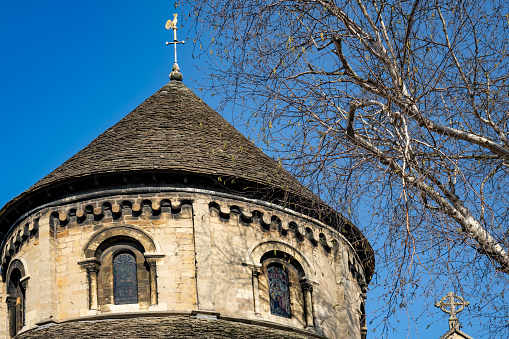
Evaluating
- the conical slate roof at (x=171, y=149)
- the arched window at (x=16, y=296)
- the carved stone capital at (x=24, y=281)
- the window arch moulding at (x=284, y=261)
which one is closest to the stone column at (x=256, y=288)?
the window arch moulding at (x=284, y=261)

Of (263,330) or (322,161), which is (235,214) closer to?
(263,330)

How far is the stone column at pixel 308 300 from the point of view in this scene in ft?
70.3

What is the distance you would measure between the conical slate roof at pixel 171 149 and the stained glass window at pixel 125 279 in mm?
1854

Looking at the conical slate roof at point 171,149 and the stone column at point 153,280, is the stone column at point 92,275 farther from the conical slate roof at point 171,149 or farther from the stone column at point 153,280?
the conical slate roof at point 171,149

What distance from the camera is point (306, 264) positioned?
22.0 m

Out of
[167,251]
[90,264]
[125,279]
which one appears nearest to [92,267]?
[90,264]

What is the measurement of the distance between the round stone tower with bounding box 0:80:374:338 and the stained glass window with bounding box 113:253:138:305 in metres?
0.02

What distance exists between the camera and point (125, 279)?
20.6 meters

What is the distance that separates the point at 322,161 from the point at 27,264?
11164mm

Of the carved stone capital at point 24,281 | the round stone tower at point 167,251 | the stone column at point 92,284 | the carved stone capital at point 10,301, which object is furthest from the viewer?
the carved stone capital at point 10,301

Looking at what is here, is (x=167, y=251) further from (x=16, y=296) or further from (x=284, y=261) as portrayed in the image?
(x=16, y=296)

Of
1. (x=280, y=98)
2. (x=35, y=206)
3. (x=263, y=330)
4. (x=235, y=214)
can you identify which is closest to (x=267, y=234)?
(x=235, y=214)


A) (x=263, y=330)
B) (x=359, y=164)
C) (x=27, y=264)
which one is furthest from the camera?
(x=27, y=264)

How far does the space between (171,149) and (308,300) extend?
4.42 metres
